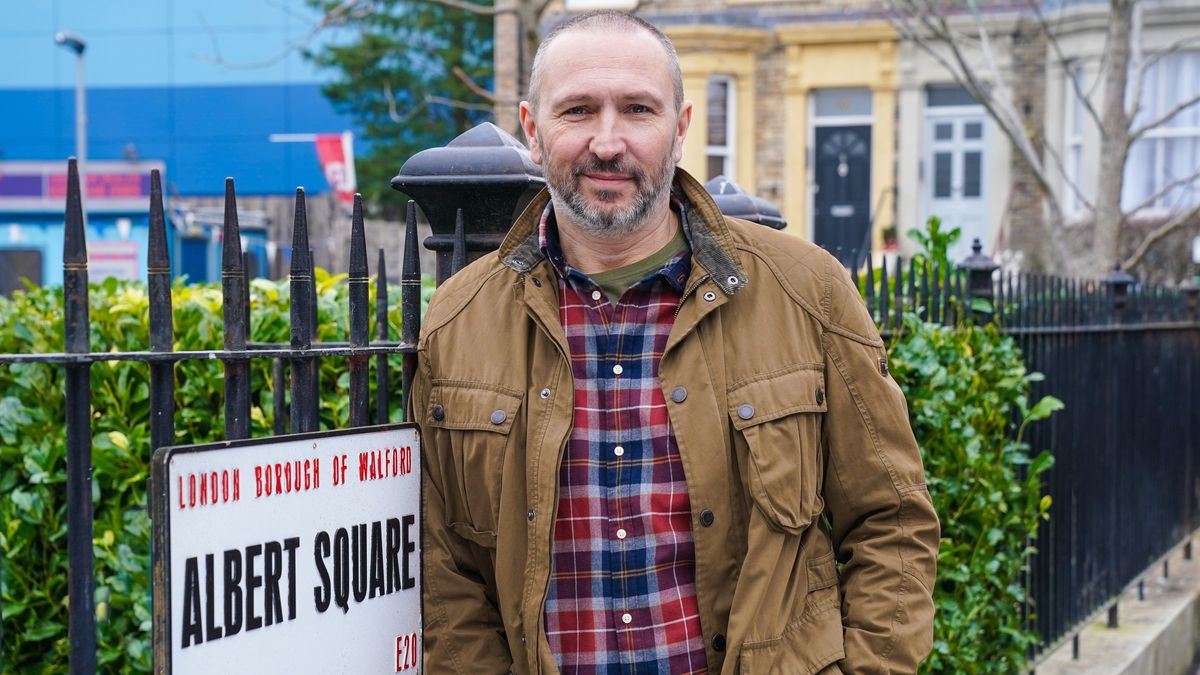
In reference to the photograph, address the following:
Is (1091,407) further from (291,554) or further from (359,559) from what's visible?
(291,554)

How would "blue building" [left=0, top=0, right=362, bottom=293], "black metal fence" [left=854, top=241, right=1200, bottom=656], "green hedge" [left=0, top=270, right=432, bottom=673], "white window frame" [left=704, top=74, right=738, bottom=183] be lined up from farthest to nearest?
"blue building" [left=0, top=0, right=362, bottom=293] < "white window frame" [left=704, top=74, right=738, bottom=183] < "black metal fence" [left=854, top=241, right=1200, bottom=656] < "green hedge" [left=0, top=270, right=432, bottom=673]

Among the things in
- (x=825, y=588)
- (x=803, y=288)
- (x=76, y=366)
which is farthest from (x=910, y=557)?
(x=76, y=366)

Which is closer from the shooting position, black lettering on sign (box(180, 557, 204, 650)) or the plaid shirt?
black lettering on sign (box(180, 557, 204, 650))

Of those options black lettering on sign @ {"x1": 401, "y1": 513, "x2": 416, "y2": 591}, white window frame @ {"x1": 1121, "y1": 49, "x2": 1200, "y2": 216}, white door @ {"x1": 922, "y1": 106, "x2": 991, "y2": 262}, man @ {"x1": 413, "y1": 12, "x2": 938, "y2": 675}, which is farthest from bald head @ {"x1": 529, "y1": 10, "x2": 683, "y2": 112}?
white door @ {"x1": 922, "y1": 106, "x2": 991, "y2": 262}

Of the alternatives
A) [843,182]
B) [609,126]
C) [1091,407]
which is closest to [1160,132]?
[843,182]

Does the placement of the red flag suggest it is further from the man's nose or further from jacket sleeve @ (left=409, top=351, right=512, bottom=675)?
the man's nose

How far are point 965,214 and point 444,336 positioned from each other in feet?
68.9

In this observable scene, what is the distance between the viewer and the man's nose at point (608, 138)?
103 inches

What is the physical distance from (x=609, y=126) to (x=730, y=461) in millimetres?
673

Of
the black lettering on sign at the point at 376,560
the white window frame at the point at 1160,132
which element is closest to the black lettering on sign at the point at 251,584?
the black lettering on sign at the point at 376,560

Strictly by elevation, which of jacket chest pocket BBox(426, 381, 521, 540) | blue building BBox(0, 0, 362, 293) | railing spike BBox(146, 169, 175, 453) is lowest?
jacket chest pocket BBox(426, 381, 521, 540)

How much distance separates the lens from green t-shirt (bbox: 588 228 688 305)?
2715mm

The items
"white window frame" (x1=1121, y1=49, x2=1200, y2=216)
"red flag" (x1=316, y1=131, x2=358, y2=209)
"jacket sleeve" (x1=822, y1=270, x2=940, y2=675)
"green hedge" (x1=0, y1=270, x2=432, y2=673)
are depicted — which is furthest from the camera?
"white window frame" (x1=1121, y1=49, x2=1200, y2=216)

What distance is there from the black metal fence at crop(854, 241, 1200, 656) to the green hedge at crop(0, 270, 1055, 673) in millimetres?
252
